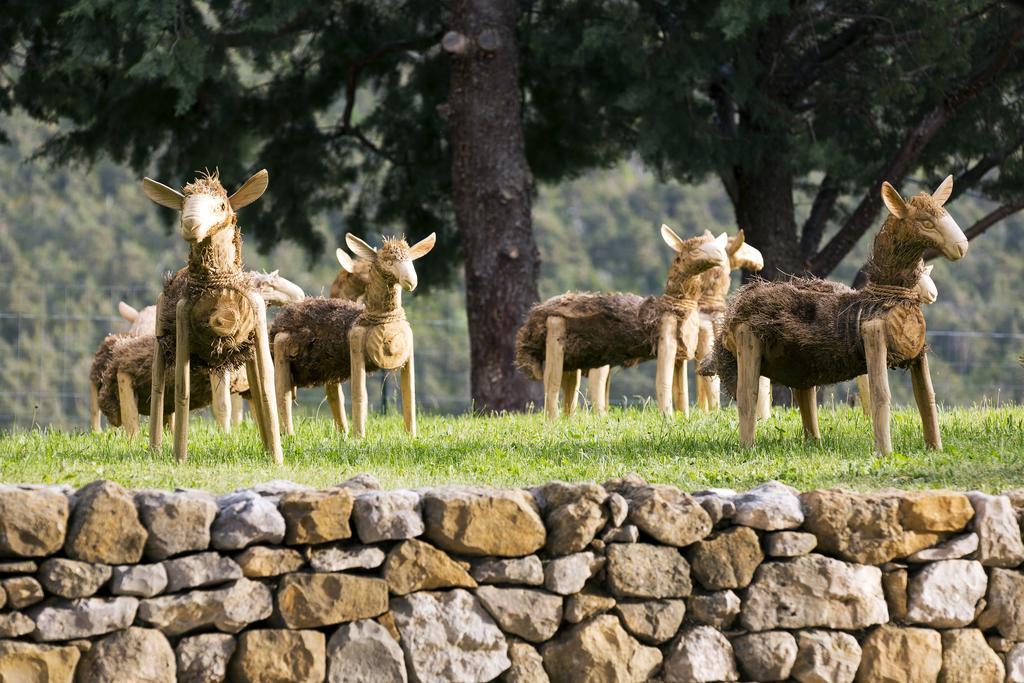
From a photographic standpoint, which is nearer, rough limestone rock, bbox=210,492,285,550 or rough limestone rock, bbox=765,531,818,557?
rough limestone rock, bbox=210,492,285,550

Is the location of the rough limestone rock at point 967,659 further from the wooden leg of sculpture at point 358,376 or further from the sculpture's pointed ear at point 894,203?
the wooden leg of sculpture at point 358,376

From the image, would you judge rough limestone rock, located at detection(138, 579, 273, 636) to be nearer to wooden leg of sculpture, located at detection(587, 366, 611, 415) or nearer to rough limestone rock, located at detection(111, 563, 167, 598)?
rough limestone rock, located at detection(111, 563, 167, 598)

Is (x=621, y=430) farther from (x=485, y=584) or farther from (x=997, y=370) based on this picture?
(x=997, y=370)

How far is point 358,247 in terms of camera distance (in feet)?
29.9

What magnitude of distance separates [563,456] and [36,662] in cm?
324

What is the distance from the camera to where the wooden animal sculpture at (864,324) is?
7785 millimetres

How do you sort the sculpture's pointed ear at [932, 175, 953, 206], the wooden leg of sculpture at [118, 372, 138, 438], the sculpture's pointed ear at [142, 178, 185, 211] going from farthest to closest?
the wooden leg of sculpture at [118, 372, 138, 438], the sculpture's pointed ear at [932, 175, 953, 206], the sculpture's pointed ear at [142, 178, 185, 211]

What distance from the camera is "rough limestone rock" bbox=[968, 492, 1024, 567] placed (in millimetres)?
6609

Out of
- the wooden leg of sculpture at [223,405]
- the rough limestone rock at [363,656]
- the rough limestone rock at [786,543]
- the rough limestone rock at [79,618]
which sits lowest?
the rough limestone rock at [363,656]

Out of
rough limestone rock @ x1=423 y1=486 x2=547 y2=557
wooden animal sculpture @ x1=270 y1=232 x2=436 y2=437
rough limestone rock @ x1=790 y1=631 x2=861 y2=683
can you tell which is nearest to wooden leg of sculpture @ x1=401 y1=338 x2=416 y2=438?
wooden animal sculpture @ x1=270 y1=232 x2=436 y2=437

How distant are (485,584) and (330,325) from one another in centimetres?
372

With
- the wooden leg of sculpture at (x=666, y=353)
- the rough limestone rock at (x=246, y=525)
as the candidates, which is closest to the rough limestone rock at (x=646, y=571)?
the rough limestone rock at (x=246, y=525)

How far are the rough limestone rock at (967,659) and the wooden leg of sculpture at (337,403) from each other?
15.4ft

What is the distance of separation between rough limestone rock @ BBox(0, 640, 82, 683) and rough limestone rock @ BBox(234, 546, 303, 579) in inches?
29.7
